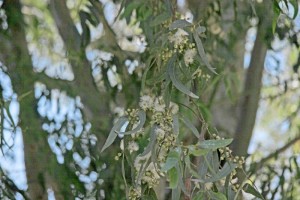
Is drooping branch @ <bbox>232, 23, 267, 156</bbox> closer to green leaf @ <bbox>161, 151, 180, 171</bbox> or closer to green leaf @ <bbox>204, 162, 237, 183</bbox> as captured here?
green leaf @ <bbox>204, 162, 237, 183</bbox>

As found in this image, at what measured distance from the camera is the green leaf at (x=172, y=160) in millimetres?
990

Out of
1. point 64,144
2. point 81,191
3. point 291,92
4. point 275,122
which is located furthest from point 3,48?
point 275,122

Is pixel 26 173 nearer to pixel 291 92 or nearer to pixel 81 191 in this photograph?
pixel 81 191

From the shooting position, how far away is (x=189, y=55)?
121 centimetres

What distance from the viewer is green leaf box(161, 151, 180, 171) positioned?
990 mm

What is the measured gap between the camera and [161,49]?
1238mm

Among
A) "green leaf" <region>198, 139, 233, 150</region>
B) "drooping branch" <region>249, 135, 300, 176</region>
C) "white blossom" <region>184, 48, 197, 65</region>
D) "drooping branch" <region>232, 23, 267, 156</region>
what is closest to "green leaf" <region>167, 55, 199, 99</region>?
"white blossom" <region>184, 48, 197, 65</region>

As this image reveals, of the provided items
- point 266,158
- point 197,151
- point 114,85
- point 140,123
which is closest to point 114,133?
point 140,123

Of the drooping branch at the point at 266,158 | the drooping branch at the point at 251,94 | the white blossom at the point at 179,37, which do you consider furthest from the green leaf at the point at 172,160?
the drooping branch at the point at 251,94

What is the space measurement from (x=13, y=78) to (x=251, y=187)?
2.55 ft

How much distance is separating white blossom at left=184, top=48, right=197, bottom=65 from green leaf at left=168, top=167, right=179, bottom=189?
0.81 feet

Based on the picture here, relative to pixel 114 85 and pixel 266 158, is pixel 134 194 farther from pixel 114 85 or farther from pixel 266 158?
pixel 266 158

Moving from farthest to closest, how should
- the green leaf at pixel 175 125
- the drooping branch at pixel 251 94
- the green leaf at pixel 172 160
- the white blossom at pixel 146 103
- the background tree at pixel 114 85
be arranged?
the drooping branch at pixel 251 94
the background tree at pixel 114 85
the white blossom at pixel 146 103
the green leaf at pixel 175 125
the green leaf at pixel 172 160

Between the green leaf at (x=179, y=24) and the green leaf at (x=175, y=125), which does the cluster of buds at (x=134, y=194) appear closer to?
the green leaf at (x=175, y=125)
